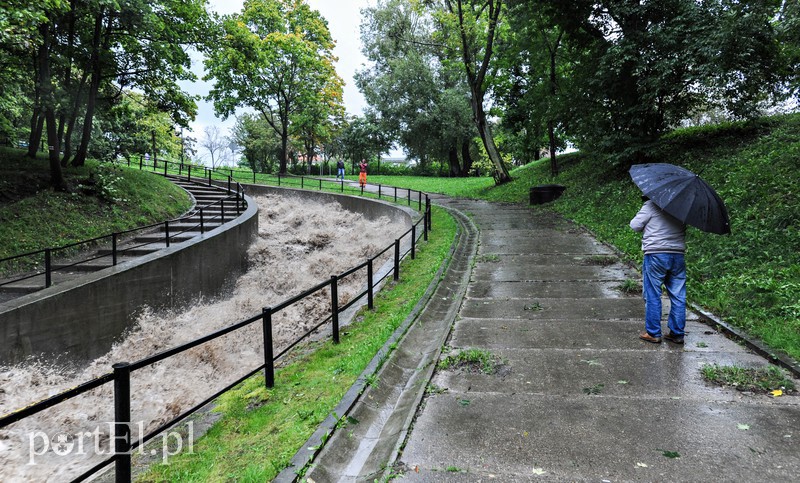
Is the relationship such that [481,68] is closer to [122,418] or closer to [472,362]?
[472,362]

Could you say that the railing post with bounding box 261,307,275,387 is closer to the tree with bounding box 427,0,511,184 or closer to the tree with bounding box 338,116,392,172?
the tree with bounding box 427,0,511,184

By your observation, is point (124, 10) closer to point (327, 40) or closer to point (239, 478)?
point (239, 478)

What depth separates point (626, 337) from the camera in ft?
A: 18.5

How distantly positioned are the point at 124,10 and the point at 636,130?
1632cm

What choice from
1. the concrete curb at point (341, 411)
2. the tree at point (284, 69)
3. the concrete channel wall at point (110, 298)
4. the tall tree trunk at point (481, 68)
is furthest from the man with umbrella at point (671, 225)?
the tree at point (284, 69)

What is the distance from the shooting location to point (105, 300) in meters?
8.81

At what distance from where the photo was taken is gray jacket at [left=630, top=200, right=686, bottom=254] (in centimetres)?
521

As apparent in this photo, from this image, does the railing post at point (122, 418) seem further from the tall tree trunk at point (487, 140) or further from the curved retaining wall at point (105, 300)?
the tall tree trunk at point (487, 140)

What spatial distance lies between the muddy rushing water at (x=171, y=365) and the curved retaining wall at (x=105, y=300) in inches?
11.7

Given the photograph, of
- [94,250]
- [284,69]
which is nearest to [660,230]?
[94,250]

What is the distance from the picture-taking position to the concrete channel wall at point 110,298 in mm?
7355

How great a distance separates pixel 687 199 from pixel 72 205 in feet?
49.8

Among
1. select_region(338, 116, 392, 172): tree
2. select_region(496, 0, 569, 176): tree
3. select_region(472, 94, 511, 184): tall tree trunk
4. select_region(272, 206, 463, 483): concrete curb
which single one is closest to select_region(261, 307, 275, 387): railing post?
select_region(272, 206, 463, 483): concrete curb

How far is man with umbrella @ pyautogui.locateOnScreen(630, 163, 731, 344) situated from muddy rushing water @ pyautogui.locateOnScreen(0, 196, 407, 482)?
5.05 m
